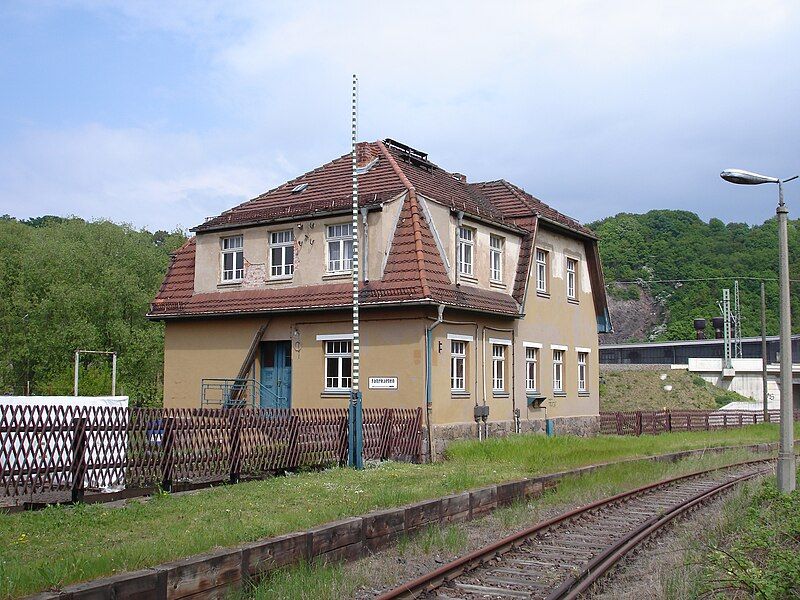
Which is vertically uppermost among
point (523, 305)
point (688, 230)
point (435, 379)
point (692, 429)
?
point (688, 230)

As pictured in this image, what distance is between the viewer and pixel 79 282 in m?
48.9

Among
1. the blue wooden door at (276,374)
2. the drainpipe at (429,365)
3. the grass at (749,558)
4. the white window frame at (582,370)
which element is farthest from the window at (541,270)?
the grass at (749,558)

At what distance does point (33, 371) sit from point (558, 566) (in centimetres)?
4490

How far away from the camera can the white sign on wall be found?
21866 millimetres

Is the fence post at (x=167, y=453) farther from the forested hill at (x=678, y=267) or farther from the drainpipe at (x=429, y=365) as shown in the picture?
the forested hill at (x=678, y=267)

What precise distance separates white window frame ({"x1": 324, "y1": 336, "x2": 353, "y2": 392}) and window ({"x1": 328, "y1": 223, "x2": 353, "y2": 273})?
1.95m

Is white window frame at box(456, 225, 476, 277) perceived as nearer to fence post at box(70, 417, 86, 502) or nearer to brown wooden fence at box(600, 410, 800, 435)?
brown wooden fence at box(600, 410, 800, 435)

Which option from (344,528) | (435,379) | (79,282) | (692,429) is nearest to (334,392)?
(435,379)

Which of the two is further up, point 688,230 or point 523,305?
point 688,230

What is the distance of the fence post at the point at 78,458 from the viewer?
12.3 metres

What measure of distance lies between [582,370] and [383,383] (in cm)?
1195

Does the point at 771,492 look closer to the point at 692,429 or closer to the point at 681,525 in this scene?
the point at 681,525

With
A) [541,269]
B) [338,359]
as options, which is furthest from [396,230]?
[541,269]

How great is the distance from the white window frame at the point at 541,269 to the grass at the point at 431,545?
30.6ft
